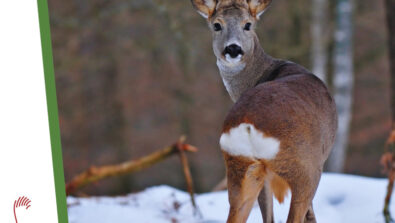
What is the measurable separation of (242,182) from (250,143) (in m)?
0.17

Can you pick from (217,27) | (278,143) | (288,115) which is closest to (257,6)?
(217,27)

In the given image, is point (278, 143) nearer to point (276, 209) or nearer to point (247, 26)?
point (247, 26)

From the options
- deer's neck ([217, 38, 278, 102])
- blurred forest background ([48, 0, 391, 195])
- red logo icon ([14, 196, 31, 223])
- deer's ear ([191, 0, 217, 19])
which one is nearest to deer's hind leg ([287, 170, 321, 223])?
deer's neck ([217, 38, 278, 102])

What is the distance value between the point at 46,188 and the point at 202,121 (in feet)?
34.9

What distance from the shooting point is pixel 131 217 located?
3.72 m

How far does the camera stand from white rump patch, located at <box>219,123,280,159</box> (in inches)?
84.7

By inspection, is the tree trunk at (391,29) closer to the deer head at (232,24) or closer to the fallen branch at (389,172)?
the fallen branch at (389,172)

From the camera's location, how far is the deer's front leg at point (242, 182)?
2217mm

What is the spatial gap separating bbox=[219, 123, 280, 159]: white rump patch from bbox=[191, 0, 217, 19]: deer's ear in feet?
2.98

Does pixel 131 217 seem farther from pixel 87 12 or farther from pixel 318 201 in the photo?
pixel 87 12

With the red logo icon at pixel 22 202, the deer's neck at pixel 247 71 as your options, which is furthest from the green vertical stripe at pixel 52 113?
the deer's neck at pixel 247 71

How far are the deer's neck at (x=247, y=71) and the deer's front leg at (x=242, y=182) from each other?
833 mm

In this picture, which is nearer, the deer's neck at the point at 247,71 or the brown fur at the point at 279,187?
the brown fur at the point at 279,187

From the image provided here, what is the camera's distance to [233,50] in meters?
2.76
